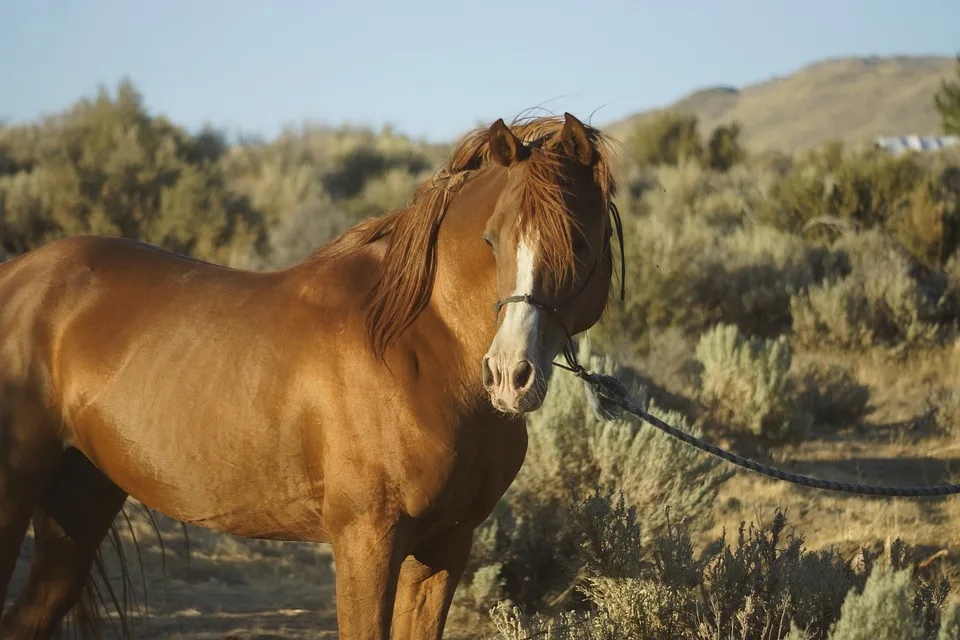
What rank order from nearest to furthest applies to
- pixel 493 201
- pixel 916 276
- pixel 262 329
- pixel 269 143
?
pixel 493 201
pixel 262 329
pixel 916 276
pixel 269 143

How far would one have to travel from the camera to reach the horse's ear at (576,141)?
288cm

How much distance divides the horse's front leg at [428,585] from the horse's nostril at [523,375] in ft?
2.54

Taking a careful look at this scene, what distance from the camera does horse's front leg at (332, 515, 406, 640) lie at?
295cm

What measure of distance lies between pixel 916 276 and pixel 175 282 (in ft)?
36.7

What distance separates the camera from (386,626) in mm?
3008

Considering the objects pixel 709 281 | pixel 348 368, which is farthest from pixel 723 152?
pixel 348 368

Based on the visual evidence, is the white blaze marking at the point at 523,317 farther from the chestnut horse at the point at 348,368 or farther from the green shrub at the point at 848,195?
the green shrub at the point at 848,195

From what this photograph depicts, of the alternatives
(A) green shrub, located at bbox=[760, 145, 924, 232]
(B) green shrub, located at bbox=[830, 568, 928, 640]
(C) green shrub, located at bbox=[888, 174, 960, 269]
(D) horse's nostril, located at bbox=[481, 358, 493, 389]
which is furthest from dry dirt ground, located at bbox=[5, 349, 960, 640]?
(A) green shrub, located at bbox=[760, 145, 924, 232]

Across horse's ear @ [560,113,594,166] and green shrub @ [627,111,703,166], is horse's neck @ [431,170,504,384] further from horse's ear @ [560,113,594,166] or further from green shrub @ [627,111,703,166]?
green shrub @ [627,111,703,166]

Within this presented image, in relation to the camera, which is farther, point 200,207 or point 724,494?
point 200,207

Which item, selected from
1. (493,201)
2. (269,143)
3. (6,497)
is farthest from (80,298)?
(269,143)

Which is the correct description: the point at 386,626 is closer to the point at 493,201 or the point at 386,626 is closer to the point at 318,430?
the point at 318,430

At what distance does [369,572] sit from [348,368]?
0.61 meters

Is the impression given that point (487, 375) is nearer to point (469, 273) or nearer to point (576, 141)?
point (469, 273)
